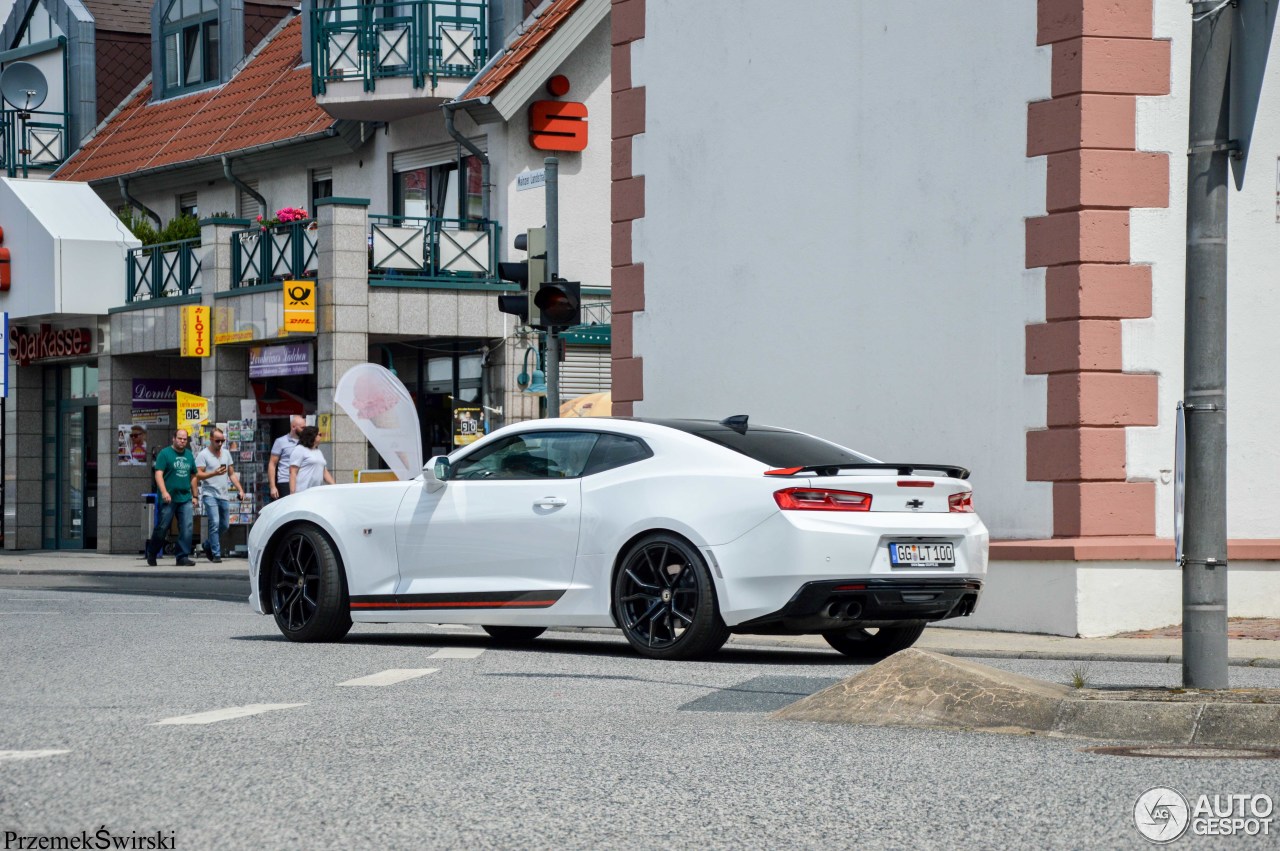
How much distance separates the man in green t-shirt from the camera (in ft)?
87.3

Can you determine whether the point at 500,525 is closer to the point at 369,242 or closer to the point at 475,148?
the point at 369,242

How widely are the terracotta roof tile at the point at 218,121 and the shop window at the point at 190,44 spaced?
39cm

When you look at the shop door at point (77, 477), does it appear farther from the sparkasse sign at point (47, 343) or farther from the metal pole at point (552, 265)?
the metal pole at point (552, 265)

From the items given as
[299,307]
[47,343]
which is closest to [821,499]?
[299,307]

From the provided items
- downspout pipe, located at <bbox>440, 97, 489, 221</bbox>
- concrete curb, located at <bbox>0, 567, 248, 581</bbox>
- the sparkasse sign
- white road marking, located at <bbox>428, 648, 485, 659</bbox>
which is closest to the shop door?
the sparkasse sign

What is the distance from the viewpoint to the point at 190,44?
35.7 m

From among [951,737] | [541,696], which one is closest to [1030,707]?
[951,737]

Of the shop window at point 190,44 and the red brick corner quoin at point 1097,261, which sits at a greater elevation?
the shop window at point 190,44

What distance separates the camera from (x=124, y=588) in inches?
872

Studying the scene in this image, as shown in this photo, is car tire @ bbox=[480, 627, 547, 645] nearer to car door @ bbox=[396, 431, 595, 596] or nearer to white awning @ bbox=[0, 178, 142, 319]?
car door @ bbox=[396, 431, 595, 596]

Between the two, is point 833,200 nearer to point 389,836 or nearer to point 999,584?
point 999,584

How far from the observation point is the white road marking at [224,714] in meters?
8.37

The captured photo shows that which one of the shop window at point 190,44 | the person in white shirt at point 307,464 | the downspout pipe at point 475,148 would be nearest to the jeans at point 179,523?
the person in white shirt at point 307,464

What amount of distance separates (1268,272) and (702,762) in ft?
28.7
